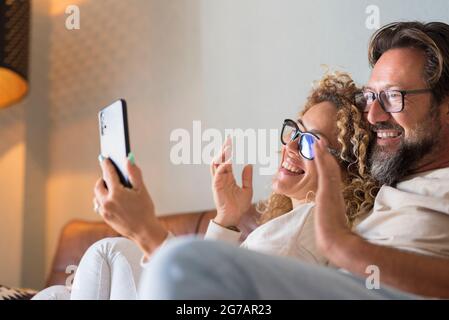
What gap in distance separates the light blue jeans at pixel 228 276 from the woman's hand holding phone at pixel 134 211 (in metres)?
0.33

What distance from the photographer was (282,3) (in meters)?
2.13

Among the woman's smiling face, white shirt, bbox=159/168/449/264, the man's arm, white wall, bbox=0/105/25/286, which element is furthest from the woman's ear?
white wall, bbox=0/105/25/286

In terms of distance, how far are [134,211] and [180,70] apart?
5.08 feet

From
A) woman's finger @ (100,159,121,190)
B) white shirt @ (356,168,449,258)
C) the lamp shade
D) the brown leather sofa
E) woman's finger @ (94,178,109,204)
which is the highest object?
the lamp shade

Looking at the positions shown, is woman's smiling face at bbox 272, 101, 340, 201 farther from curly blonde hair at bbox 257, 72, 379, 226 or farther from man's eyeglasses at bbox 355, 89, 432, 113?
man's eyeglasses at bbox 355, 89, 432, 113

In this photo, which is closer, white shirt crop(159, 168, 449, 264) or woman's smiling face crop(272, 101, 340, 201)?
white shirt crop(159, 168, 449, 264)

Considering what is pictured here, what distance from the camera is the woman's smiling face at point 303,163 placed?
5.12ft

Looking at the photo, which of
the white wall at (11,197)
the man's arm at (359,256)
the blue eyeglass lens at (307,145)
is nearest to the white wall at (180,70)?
the white wall at (11,197)

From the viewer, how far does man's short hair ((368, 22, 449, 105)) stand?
1331 mm

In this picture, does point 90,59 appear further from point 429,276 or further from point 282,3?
point 429,276

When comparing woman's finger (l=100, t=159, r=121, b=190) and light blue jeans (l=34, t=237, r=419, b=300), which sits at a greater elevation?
woman's finger (l=100, t=159, r=121, b=190)

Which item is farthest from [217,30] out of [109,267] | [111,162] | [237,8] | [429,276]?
[429,276]

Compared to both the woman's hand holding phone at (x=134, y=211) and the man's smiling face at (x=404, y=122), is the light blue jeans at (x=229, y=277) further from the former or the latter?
the man's smiling face at (x=404, y=122)

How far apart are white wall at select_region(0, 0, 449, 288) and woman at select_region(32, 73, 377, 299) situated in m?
0.32
